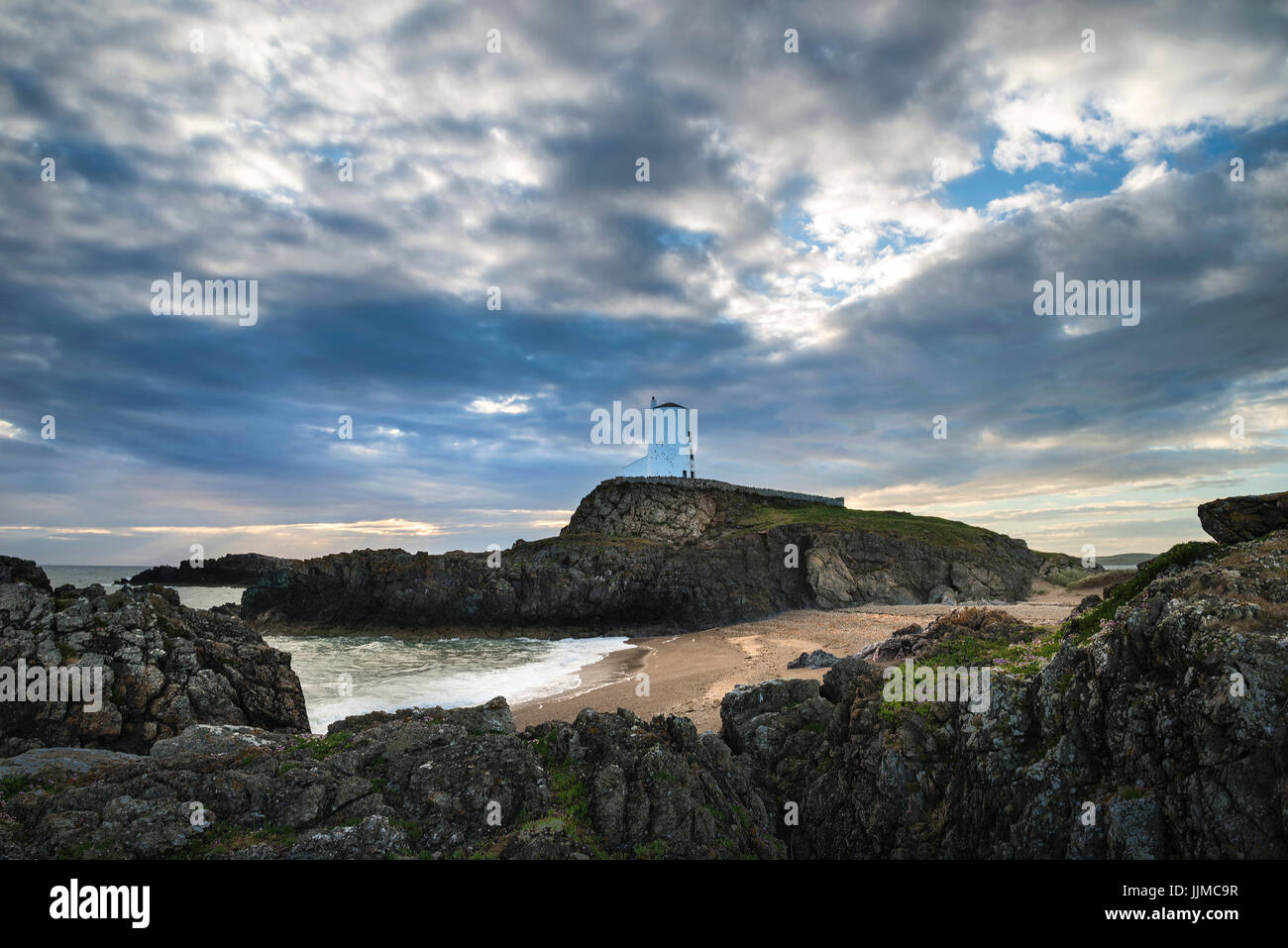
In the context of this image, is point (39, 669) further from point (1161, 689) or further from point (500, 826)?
point (1161, 689)

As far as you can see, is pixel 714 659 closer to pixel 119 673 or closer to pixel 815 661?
pixel 815 661

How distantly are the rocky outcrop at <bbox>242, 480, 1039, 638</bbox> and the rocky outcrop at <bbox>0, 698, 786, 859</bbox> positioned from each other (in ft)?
126

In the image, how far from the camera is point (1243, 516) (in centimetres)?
1106

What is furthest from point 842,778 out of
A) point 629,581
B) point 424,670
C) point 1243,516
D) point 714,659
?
point 629,581

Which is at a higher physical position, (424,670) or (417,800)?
(417,800)

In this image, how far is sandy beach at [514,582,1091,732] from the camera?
21234mm

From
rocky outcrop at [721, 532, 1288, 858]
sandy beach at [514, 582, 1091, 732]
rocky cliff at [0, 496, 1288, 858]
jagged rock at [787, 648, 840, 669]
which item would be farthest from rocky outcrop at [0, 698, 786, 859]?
jagged rock at [787, 648, 840, 669]

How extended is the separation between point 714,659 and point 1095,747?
2369cm

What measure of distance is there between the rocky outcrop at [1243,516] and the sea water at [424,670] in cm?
2241
